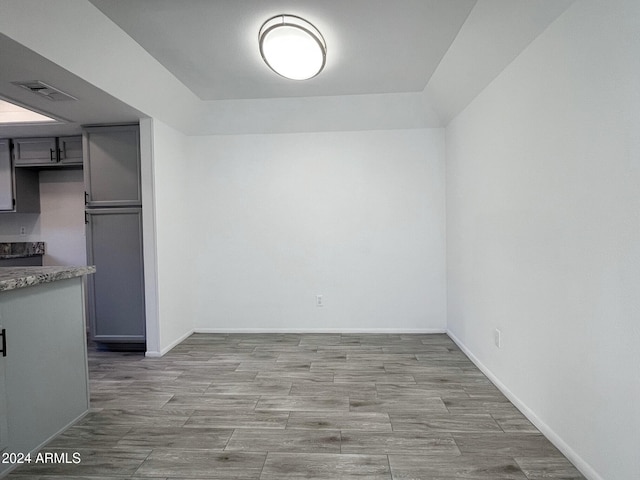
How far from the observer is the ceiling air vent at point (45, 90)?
253 cm

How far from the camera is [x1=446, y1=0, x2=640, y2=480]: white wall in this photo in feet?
4.87

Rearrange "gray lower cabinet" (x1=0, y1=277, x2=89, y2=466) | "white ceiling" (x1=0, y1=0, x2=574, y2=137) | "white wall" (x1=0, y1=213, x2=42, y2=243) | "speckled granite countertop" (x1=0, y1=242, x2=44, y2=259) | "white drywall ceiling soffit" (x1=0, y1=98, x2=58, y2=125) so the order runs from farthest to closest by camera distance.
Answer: "white wall" (x1=0, y1=213, x2=42, y2=243), "speckled granite countertop" (x1=0, y1=242, x2=44, y2=259), "white drywall ceiling soffit" (x1=0, y1=98, x2=58, y2=125), "white ceiling" (x1=0, y1=0, x2=574, y2=137), "gray lower cabinet" (x1=0, y1=277, x2=89, y2=466)

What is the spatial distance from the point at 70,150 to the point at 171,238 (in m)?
1.54

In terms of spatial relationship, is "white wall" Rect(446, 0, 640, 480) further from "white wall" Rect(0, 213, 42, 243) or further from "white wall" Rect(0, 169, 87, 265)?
"white wall" Rect(0, 213, 42, 243)

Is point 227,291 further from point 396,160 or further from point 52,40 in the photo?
point 52,40

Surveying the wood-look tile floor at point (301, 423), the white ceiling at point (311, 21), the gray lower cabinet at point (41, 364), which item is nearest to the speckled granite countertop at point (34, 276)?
the gray lower cabinet at point (41, 364)

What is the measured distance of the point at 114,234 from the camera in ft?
12.0

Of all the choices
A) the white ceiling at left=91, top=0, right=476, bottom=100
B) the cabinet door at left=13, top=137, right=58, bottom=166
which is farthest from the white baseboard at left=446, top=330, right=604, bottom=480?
the cabinet door at left=13, top=137, right=58, bottom=166

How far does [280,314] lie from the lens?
4320 mm

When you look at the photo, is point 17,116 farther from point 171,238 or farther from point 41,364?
point 41,364

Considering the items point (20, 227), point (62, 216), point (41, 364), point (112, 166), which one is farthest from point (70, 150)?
point (41, 364)

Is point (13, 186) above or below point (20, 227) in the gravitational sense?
above

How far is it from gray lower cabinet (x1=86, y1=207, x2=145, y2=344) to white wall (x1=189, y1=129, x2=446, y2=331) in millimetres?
764

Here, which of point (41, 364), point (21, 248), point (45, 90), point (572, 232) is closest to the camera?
point (572, 232)
